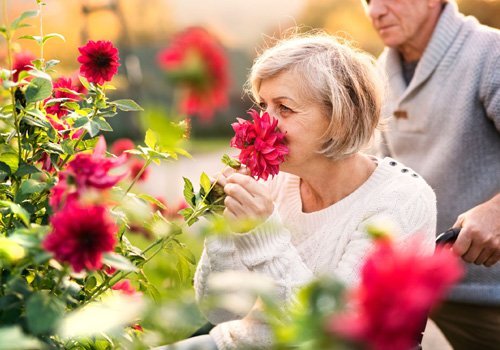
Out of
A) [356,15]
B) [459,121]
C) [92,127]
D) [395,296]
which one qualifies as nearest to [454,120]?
[459,121]

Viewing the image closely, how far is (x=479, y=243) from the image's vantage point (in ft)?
7.25

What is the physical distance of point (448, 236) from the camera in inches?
84.5

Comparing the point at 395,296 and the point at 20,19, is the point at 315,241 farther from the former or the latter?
the point at 395,296

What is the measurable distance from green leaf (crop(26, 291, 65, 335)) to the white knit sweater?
2.95 feet

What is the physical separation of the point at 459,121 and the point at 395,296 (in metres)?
2.22

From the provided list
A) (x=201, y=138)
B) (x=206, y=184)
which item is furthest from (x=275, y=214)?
(x=201, y=138)

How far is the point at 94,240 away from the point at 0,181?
0.66 m

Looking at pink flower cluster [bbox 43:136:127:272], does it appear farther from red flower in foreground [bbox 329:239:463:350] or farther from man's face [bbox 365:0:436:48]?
man's face [bbox 365:0:436:48]

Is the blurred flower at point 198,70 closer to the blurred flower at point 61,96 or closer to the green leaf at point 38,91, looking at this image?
the green leaf at point 38,91

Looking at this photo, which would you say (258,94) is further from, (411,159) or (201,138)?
(201,138)

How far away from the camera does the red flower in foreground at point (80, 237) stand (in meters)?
1.03

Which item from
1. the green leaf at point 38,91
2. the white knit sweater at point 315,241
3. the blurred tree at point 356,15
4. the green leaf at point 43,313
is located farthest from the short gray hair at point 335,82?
the blurred tree at point 356,15

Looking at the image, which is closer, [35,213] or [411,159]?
[35,213]

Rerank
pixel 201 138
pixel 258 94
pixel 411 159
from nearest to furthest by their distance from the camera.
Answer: pixel 258 94 → pixel 411 159 → pixel 201 138
